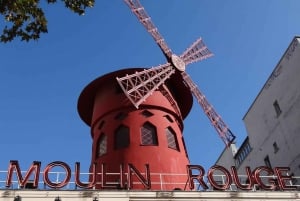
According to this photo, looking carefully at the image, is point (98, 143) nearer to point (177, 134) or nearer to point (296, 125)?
point (177, 134)

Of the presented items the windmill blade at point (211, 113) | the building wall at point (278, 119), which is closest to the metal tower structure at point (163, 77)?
the windmill blade at point (211, 113)

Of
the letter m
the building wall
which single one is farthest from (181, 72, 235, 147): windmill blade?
the letter m

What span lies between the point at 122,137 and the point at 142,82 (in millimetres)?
2642

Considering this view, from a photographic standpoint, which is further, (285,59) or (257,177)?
(285,59)

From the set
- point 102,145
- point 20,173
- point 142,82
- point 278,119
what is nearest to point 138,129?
point 102,145

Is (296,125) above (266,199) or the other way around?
above

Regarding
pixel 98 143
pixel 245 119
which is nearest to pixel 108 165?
pixel 98 143

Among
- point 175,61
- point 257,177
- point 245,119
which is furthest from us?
point 245,119

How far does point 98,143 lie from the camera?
16.9 m

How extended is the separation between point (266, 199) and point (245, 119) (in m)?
13.7

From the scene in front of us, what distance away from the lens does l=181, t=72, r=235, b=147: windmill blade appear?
19828 mm

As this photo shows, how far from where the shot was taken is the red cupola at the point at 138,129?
592 inches

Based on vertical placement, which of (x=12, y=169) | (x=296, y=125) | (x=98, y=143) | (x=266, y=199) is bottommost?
(x=266, y=199)

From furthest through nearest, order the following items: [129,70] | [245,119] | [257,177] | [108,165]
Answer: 1. [245,119]
2. [129,70]
3. [108,165]
4. [257,177]
